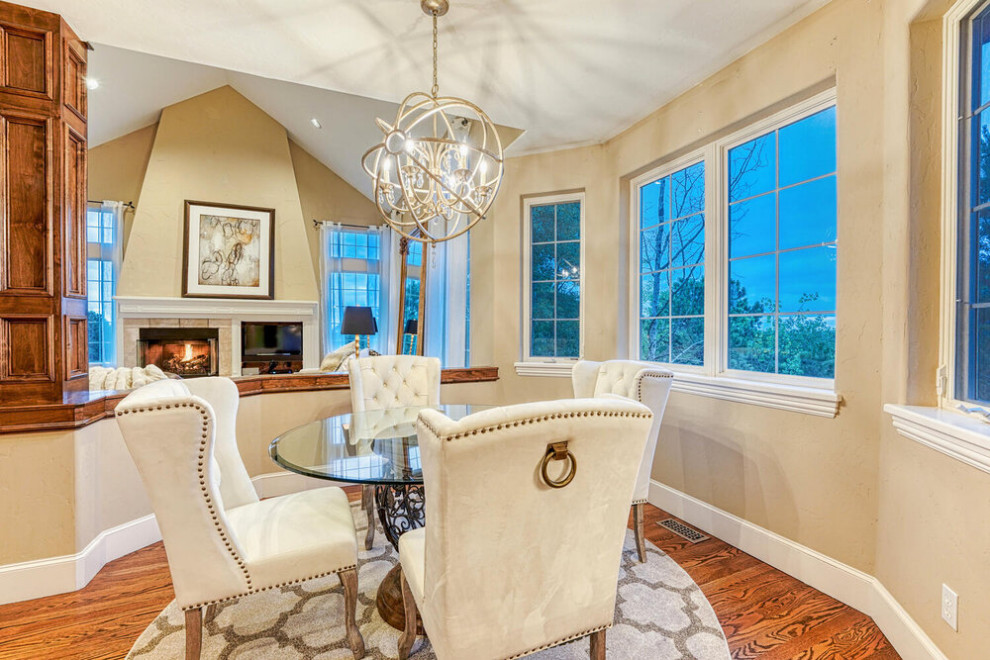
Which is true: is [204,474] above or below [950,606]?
above

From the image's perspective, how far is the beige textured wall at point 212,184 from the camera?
5.45m

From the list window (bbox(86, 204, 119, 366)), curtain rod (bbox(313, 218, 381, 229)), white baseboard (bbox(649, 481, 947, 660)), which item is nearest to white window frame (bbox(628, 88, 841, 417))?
white baseboard (bbox(649, 481, 947, 660))

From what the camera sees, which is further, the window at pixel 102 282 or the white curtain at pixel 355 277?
the white curtain at pixel 355 277

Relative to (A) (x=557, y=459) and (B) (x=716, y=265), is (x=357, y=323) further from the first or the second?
(A) (x=557, y=459)

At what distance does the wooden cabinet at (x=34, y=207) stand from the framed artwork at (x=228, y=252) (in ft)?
Answer: 12.7

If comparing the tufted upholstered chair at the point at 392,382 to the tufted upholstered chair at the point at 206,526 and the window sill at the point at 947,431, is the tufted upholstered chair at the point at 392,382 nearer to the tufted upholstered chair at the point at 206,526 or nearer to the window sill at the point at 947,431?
A: the tufted upholstered chair at the point at 206,526

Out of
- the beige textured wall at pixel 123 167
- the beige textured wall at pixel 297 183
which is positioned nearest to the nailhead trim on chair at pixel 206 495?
the beige textured wall at pixel 297 183

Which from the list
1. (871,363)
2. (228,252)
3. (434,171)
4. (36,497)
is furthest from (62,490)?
(228,252)

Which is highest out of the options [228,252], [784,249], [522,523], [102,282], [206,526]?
[228,252]

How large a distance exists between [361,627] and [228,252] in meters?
5.42

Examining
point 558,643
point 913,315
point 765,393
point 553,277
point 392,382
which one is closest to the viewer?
point 558,643

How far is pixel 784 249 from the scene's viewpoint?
7.29ft

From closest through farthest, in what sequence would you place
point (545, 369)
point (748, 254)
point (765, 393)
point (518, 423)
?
point (518, 423), point (765, 393), point (748, 254), point (545, 369)

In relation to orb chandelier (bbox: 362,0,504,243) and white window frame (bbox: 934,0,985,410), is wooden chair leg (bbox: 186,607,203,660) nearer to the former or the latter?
orb chandelier (bbox: 362,0,504,243)
